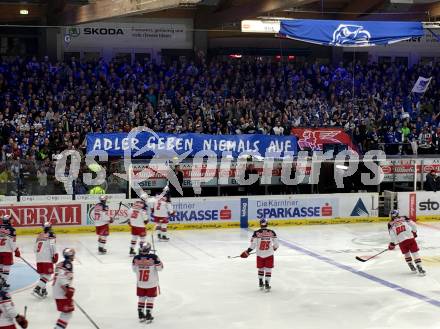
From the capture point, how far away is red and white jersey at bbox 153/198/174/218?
25047mm

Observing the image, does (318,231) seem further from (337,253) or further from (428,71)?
(428,71)

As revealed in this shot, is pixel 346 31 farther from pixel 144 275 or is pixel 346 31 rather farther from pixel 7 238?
pixel 144 275

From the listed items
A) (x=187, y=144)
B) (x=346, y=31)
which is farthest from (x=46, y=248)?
(x=346, y=31)

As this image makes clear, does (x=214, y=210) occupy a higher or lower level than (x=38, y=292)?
higher

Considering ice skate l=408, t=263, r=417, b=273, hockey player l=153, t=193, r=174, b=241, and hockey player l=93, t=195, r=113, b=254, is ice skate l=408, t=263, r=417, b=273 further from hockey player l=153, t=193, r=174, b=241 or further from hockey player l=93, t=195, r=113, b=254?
hockey player l=93, t=195, r=113, b=254

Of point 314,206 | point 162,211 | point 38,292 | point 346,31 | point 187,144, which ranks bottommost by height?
point 38,292

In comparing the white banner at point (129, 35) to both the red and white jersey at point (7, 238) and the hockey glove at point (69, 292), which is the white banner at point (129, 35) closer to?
the red and white jersey at point (7, 238)

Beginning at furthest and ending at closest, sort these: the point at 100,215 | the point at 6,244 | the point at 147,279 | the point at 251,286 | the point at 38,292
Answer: the point at 100,215
the point at 251,286
the point at 6,244
the point at 38,292
the point at 147,279

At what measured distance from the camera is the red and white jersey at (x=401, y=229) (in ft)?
67.9

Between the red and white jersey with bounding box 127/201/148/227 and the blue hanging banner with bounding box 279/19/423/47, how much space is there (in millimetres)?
8426

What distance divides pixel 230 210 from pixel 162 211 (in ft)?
11.7

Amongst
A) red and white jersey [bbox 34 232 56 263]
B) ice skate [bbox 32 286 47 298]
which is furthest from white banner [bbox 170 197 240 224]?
ice skate [bbox 32 286 47 298]

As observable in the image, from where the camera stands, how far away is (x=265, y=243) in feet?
62.5

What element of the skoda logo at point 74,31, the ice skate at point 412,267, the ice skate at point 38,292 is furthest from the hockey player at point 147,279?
the skoda logo at point 74,31
